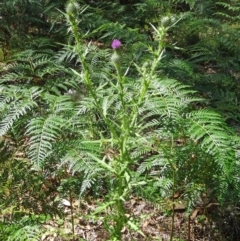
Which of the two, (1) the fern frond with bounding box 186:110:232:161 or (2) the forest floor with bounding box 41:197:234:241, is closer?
(1) the fern frond with bounding box 186:110:232:161

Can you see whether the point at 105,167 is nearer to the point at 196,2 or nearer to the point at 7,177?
the point at 7,177

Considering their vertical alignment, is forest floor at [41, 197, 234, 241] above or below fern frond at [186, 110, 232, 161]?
below

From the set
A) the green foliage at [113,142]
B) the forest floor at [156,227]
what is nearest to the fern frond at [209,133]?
the green foliage at [113,142]

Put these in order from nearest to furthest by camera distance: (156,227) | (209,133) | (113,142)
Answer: (113,142) → (209,133) → (156,227)

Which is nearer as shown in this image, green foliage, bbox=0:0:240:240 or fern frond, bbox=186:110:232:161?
green foliage, bbox=0:0:240:240

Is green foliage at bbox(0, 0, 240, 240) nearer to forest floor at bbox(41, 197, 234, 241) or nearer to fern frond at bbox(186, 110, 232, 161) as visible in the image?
fern frond at bbox(186, 110, 232, 161)

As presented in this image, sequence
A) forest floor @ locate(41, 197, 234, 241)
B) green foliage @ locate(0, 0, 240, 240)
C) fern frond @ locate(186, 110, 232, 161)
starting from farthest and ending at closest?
forest floor @ locate(41, 197, 234, 241) < fern frond @ locate(186, 110, 232, 161) < green foliage @ locate(0, 0, 240, 240)

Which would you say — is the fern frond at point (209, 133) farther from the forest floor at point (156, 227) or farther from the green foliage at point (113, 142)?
the forest floor at point (156, 227)

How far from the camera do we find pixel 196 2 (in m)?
3.90

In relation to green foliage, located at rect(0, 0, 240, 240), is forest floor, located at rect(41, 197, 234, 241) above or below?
below

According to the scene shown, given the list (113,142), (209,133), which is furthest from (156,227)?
(113,142)

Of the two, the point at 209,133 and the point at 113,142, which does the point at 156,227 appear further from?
the point at 113,142

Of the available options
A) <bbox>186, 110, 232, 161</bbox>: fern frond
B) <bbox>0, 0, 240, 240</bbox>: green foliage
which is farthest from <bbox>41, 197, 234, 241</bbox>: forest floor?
<bbox>186, 110, 232, 161</bbox>: fern frond

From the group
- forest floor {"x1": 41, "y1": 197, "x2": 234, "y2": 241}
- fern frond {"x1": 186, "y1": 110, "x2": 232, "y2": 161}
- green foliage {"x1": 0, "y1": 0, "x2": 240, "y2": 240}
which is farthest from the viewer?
forest floor {"x1": 41, "y1": 197, "x2": 234, "y2": 241}
